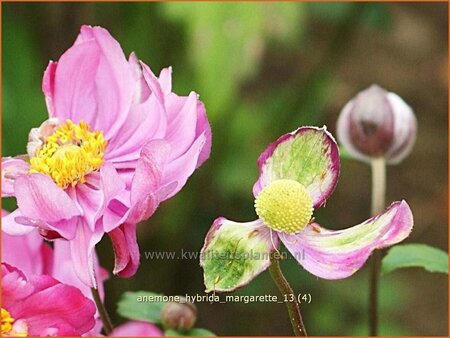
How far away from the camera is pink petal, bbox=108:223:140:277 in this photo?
36 centimetres

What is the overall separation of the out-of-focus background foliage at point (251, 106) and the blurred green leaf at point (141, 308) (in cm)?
26

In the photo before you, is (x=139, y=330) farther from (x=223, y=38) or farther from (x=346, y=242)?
(x=223, y=38)

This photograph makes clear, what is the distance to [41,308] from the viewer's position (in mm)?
390

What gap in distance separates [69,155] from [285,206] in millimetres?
104

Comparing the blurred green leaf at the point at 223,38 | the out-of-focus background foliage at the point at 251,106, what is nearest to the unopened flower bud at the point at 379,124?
→ the out-of-focus background foliage at the point at 251,106

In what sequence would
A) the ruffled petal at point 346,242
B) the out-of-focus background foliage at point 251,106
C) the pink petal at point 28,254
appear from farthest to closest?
the out-of-focus background foliage at point 251,106
the pink petal at point 28,254
the ruffled petal at point 346,242

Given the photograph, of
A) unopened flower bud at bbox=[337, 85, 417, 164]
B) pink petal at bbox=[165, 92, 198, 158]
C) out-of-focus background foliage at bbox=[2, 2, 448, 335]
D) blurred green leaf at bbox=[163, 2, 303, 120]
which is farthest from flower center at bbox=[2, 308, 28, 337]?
blurred green leaf at bbox=[163, 2, 303, 120]

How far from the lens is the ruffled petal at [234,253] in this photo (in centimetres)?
35

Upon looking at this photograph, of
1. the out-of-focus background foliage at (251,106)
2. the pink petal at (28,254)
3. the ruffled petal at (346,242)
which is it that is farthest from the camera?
the out-of-focus background foliage at (251,106)

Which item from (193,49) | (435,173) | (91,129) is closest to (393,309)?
(435,173)

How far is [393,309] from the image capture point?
118 cm

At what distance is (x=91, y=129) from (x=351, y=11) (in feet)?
2.40

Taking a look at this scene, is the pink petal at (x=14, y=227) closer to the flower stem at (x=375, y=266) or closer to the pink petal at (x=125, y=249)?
the pink petal at (x=125, y=249)

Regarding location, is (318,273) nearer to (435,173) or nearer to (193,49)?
(193,49)
